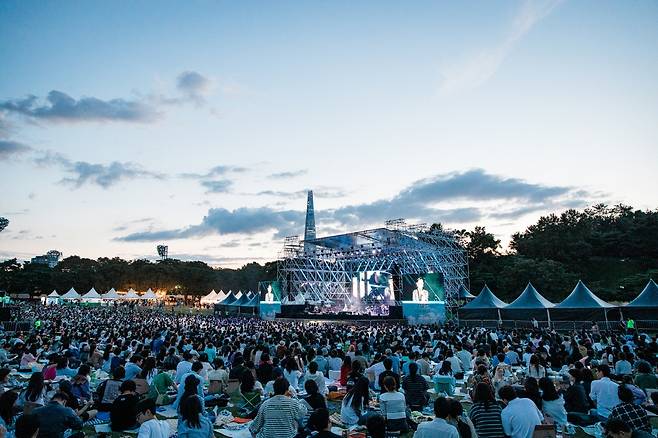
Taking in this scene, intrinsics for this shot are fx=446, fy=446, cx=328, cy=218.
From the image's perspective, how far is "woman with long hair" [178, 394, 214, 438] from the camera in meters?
4.71

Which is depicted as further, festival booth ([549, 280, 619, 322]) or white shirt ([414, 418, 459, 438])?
festival booth ([549, 280, 619, 322])

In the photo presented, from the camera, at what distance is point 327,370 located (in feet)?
34.4

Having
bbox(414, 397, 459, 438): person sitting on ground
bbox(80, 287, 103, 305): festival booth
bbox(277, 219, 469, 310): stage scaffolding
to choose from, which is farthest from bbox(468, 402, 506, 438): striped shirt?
bbox(80, 287, 103, 305): festival booth

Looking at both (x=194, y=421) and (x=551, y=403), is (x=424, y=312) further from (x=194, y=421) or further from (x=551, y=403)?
(x=194, y=421)

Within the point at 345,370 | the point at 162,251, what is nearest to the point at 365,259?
the point at 345,370

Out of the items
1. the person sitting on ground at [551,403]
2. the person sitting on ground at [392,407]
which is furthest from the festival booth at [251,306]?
the person sitting on ground at [551,403]

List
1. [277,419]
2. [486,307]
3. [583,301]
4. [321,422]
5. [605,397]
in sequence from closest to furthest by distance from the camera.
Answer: [321,422], [277,419], [605,397], [583,301], [486,307]

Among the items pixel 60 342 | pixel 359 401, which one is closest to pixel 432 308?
pixel 60 342

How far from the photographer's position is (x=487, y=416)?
489 cm

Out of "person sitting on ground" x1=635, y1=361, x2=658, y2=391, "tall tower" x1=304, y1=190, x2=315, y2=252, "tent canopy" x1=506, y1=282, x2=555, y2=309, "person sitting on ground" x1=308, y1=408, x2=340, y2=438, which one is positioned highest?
"tall tower" x1=304, y1=190, x2=315, y2=252

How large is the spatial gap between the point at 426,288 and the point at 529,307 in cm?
722

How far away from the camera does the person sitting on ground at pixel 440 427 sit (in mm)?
4027

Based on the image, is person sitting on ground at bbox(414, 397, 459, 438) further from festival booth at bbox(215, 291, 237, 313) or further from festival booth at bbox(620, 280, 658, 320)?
festival booth at bbox(215, 291, 237, 313)

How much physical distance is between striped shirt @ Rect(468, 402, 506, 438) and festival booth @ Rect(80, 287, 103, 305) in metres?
49.8
